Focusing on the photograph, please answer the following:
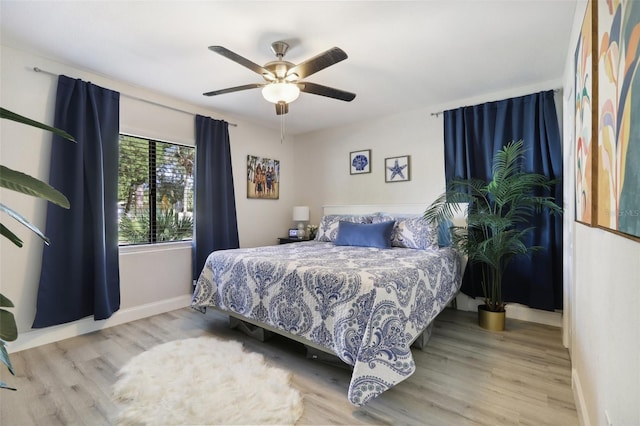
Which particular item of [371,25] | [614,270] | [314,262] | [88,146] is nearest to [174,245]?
[88,146]

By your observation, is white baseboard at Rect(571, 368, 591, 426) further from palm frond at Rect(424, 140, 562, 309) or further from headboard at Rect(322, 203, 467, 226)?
headboard at Rect(322, 203, 467, 226)

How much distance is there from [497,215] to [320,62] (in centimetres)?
207

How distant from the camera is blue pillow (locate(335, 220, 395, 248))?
324cm

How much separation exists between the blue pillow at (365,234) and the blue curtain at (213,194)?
58.5 inches

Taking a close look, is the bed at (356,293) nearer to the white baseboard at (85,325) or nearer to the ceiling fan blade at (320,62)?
the white baseboard at (85,325)

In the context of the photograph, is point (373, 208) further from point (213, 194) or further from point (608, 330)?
point (608, 330)

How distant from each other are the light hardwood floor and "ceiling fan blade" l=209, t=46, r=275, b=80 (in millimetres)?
2149

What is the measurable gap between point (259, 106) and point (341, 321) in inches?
113

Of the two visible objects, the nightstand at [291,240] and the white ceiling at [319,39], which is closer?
the white ceiling at [319,39]

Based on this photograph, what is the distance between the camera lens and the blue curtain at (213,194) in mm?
3652

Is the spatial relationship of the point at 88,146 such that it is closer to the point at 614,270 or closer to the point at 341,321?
the point at 341,321

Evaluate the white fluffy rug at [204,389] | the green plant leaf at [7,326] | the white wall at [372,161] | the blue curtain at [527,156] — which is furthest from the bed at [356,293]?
the green plant leaf at [7,326]

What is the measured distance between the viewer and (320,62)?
6.60 feet

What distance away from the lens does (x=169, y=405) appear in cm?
173
